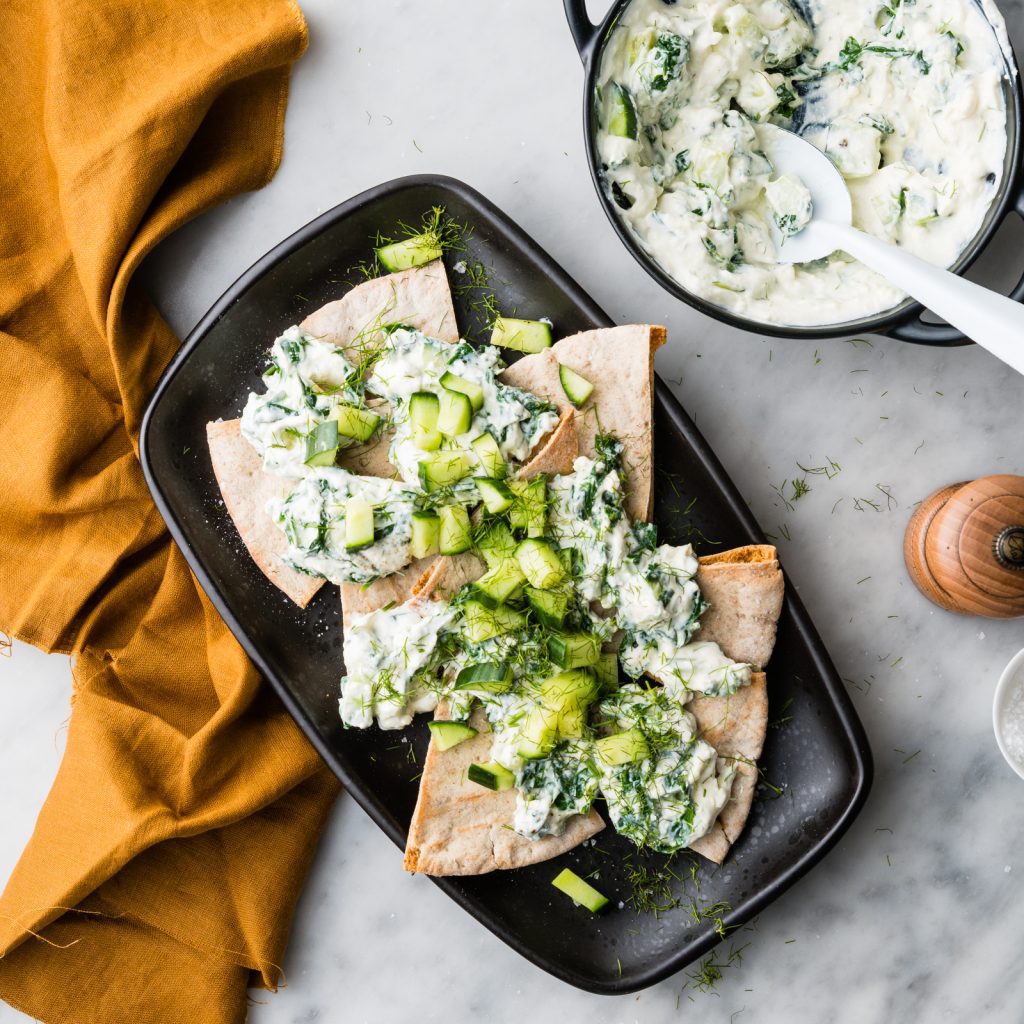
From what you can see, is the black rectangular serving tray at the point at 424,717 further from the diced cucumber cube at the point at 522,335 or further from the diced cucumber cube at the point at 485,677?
the diced cucumber cube at the point at 485,677

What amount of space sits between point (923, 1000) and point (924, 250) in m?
2.26

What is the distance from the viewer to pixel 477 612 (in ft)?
9.04

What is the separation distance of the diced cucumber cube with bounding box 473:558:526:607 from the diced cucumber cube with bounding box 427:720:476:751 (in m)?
0.37

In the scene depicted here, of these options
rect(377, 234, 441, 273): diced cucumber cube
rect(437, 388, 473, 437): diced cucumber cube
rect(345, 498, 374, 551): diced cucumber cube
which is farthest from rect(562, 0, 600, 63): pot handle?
rect(345, 498, 374, 551): diced cucumber cube

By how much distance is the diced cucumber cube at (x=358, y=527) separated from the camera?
106 inches

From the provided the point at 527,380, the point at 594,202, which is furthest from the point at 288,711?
the point at 594,202

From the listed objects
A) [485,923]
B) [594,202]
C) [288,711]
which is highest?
[594,202]

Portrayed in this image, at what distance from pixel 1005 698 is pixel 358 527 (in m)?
1.91

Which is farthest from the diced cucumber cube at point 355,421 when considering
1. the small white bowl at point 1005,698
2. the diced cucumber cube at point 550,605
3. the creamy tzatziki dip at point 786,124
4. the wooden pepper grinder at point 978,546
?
the small white bowl at point 1005,698

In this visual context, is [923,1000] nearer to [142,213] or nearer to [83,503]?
[83,503]

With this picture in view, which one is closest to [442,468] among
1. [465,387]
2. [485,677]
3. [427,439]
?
[427,439]

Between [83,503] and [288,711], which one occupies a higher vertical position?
[83,503]

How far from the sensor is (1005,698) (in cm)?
287

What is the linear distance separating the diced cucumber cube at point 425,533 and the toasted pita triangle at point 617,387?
1.53 feet
